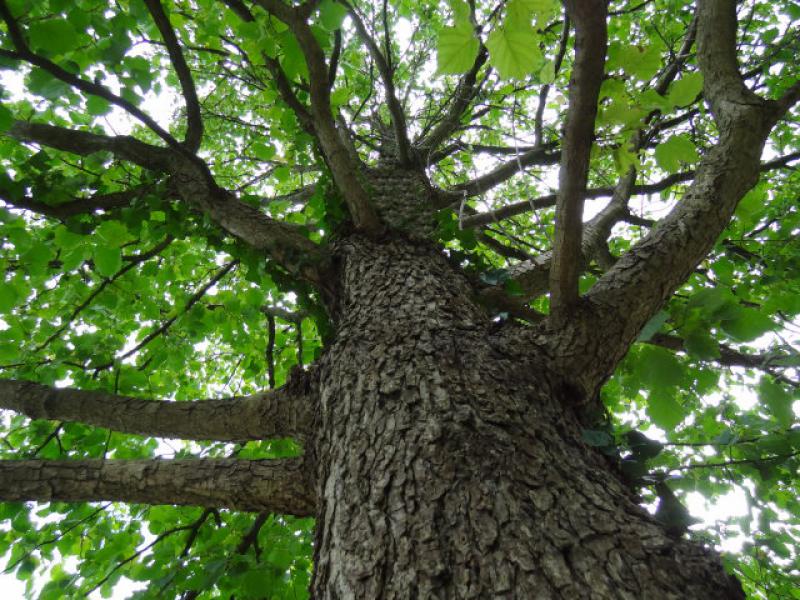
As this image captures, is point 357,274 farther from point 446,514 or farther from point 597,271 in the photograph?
point 597,271

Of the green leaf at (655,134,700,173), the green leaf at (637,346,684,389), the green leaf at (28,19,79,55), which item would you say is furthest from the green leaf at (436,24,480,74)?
the green leaf at (28,19,79,55)

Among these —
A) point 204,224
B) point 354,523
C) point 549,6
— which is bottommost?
point 354,523

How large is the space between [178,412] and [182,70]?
152 centimetres

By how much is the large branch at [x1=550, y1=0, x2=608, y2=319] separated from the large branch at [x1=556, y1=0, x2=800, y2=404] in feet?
0.45

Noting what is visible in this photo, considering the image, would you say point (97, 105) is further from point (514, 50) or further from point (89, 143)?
point (514, 50)

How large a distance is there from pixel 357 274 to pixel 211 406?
784 millimetres

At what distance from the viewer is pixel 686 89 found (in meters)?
1.11

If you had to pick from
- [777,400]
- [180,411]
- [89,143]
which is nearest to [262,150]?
[89,143]

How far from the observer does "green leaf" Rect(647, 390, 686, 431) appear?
1.41 metres

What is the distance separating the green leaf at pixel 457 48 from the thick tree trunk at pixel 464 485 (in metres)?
0.79

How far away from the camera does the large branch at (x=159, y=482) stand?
1.54 meters

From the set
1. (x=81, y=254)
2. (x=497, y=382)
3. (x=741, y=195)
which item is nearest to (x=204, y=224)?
(x=81, y=254)

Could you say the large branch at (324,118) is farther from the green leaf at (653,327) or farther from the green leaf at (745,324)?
the green leaf at (745,324)

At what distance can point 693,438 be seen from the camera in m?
4.21
